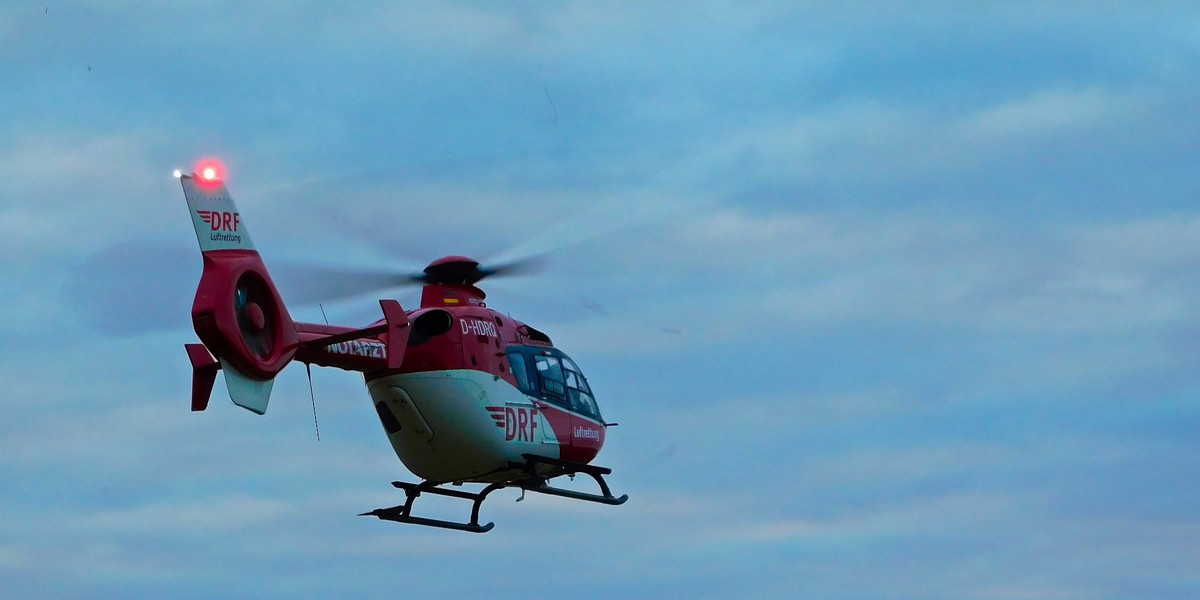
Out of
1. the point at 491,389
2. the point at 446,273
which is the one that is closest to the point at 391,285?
the point at 446,273

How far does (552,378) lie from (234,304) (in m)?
9.67

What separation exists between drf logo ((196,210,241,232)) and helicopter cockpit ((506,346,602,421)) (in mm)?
8092

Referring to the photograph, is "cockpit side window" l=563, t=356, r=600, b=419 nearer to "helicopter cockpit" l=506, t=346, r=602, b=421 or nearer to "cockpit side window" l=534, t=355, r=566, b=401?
"helicopter cockpit" l=506, t=346, r=602, b=421

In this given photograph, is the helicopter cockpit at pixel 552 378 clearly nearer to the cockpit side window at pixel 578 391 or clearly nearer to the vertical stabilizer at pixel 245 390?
the cockpit side window at pixel 578 391

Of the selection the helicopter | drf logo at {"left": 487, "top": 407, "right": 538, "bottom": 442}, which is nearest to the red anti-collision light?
the helicopter

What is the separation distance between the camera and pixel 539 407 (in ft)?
131

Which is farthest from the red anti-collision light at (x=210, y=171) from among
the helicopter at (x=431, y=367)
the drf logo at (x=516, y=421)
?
the drf logo at (x=516, y=421)

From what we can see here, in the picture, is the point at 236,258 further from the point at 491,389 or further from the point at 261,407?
the point at 491,389

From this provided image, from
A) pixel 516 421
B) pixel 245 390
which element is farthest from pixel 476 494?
pixel 245 390

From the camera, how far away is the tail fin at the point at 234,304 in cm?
3231

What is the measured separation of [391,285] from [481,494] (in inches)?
190

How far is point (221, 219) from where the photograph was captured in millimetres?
33094

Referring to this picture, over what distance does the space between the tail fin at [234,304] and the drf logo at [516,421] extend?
19.1ft

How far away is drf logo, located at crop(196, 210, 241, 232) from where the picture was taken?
32878 mm
